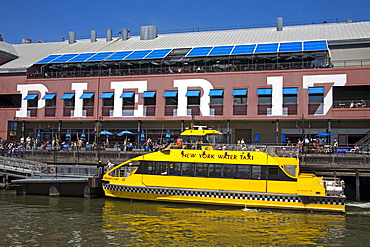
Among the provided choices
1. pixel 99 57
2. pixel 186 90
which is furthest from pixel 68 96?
pixel 186 90

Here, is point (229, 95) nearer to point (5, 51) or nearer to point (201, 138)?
point (201, 138)

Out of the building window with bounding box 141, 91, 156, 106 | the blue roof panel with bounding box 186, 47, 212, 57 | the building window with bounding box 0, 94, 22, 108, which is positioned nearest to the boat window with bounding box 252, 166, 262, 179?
the building window with bounding box 141, 91, 156, 106

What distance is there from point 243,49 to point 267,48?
286cm

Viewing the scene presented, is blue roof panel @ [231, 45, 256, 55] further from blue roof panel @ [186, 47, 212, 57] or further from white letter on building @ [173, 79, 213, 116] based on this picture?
white letter on building @ [173, 79, 213, 116]

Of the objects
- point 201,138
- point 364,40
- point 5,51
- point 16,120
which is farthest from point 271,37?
point 5,51

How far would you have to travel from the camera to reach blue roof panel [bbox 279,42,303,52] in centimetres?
4334

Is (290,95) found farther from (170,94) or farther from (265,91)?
(170,94)

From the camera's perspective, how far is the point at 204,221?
65.5ft

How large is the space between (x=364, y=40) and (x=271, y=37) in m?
12.1

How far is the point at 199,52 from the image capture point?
4703 cm

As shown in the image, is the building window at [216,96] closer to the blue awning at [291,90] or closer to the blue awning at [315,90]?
the blue awning at [291,90]

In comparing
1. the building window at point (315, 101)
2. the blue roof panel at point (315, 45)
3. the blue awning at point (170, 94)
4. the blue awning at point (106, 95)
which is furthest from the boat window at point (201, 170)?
the blue roof panel at point (315, 45)

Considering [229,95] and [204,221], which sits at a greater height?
[229,95]

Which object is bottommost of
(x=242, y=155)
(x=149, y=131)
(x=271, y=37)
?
(x=242, y=155)
